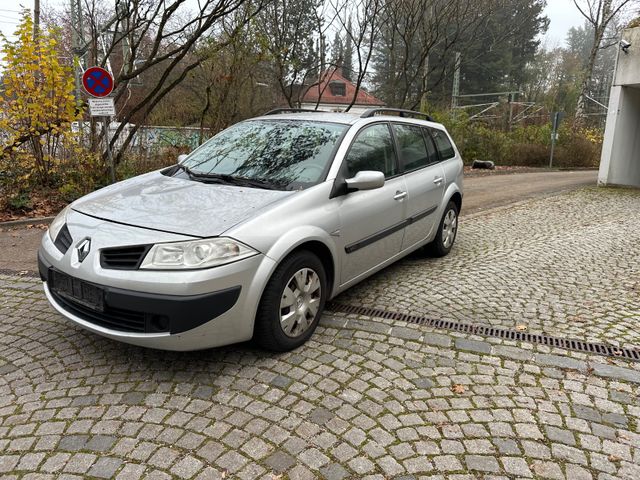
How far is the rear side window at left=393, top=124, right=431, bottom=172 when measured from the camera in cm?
493

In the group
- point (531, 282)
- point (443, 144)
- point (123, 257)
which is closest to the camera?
point (123, 257)

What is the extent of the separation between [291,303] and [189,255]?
821 mm

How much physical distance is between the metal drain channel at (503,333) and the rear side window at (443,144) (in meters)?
2.47

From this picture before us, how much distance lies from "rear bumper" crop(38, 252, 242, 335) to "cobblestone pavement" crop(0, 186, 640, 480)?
1.26 feet

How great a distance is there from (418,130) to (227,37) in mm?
7667

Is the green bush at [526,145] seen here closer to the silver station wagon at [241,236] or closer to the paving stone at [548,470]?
the silver station wagon at [241,236]

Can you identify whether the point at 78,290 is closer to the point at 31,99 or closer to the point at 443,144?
the point at 443,144

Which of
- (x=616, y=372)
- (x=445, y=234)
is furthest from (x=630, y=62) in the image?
(x=616, y=372)

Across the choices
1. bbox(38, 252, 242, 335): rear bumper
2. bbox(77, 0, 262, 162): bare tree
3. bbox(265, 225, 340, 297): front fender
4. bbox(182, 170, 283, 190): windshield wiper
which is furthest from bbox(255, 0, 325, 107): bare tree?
bbox(38, 252, 242, 335): rear bumper

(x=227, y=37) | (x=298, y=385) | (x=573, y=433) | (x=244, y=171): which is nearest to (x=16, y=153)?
(x=227, y=37)

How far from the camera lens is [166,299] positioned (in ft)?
9.18

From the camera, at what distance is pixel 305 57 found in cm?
1678

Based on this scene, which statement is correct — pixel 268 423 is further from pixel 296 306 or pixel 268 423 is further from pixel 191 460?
pixel 296 306

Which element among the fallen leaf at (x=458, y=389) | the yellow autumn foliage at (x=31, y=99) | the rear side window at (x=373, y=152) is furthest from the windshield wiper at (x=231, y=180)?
the yellow autumn foliage at (x=31, y=99)
